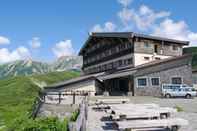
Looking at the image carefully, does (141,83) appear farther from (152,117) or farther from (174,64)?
(152,117)

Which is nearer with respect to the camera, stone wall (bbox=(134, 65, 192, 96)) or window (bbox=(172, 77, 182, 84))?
stone wall (bbox=(134, 65, 192, 96))

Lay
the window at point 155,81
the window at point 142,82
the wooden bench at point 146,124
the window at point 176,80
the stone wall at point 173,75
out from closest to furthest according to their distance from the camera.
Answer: the wooden bench at point 146,124
the stone wall at point 173,75
the window at point 176,80
the window at point 155,81
the window at point 142,82

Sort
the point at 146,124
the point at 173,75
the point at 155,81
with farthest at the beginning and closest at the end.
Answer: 1. the point at 155,81
2. the point at 173,75
3. the point at 146,124

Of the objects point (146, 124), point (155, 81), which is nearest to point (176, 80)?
point (155, 81)

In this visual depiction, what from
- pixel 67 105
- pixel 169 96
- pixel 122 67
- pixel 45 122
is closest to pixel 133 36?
pixel 122 67

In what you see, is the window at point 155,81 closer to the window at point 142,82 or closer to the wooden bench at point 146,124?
the window at point 142,82

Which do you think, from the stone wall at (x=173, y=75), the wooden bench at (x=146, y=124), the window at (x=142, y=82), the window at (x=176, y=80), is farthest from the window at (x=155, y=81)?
the wooden bench at (x=146, y=124)

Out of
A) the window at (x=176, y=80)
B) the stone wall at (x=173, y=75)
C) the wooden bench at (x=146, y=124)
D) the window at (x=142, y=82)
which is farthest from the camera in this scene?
the window at (x=142, y=82)

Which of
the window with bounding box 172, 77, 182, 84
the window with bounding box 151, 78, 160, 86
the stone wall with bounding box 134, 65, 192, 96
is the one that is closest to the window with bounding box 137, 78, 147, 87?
the window with bounding box 151, 78, 160, 86

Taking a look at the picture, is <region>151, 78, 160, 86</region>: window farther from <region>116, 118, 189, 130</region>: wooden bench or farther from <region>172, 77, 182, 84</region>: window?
<region>116, 118, 189, 130</region>: wooden bench

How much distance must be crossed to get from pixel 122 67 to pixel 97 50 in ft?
33.9

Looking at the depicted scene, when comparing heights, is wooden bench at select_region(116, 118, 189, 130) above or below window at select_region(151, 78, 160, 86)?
below

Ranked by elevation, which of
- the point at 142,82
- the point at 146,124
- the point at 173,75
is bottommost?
the point at 146,124

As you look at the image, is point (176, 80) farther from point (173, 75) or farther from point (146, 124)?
point (146, 124)
